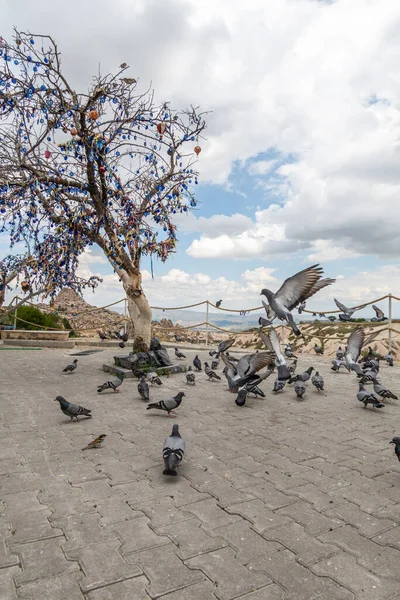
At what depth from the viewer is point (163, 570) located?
2334 millimetres

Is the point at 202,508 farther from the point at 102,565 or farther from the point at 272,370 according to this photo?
the point at 272,370

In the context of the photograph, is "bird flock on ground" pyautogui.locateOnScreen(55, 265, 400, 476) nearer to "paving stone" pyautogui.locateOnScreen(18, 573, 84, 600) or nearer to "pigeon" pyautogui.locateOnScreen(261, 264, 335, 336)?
"pigeon" pyautogui.locateOnScreen(261, 264, 335, 336)

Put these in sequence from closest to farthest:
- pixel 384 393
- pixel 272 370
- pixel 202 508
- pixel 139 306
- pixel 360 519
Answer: pixel 360 519 → pixel 202 508 → pixel 384 393 → pixel 272 370 → pixel 139 306

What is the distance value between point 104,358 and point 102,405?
6.11 m

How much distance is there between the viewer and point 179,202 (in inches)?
415

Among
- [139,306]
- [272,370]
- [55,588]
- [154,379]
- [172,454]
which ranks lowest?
[55,588]

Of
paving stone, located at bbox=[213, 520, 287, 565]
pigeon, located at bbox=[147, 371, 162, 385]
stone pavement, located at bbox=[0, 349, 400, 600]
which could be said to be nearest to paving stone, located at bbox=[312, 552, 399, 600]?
stone pavement, located at bbox=[0, 349, 400, 600]

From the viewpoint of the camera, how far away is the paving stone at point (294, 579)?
215cm

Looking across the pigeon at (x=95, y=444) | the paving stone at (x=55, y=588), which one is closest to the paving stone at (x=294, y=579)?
the paving stone at (x=55, y=588)

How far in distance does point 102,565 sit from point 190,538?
611mm

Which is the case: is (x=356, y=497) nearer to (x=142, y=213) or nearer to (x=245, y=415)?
(x=245, y=415)

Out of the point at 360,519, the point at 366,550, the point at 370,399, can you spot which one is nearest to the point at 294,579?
the point at 366,550

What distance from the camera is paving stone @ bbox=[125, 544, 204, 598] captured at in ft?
7.20

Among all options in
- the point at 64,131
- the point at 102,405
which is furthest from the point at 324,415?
the point at 64,131
